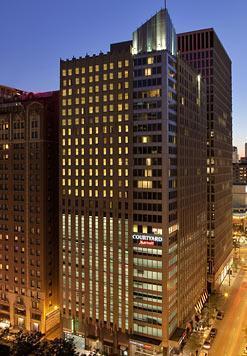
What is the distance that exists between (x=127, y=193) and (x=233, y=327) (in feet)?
197

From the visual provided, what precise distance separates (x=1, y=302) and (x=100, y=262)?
4827 cm

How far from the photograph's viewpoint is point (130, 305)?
107375 mm

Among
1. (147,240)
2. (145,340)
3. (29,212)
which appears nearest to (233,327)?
(145,340)

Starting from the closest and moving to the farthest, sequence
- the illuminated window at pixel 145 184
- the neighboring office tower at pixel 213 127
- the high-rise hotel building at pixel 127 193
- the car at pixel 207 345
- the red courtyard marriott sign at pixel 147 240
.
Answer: the red courtyard marriott sign at pixel 147 240, the high-rise hotel building at pixel 127 193, the illuminated window at pixel 145 184, the car at pixel 207 345, the neighboring office tower at pixel 213 127

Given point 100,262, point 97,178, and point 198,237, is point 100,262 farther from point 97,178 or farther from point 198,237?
point 198,237

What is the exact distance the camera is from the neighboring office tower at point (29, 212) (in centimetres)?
12656

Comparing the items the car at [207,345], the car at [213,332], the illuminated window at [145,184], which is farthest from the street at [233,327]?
the illuminated window at [145,184]

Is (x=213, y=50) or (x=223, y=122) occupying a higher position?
(x=213, y=50)

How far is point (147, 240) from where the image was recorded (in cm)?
10538

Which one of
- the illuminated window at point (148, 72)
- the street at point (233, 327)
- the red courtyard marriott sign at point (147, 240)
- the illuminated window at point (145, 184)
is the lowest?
the street at point (233, 327)

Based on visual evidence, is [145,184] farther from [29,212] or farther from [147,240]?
[29,212]

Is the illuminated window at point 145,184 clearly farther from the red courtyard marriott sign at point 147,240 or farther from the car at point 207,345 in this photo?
the car at point 207,345

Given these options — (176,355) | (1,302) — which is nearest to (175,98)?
(176,355)

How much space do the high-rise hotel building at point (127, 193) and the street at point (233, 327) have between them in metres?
12.8
